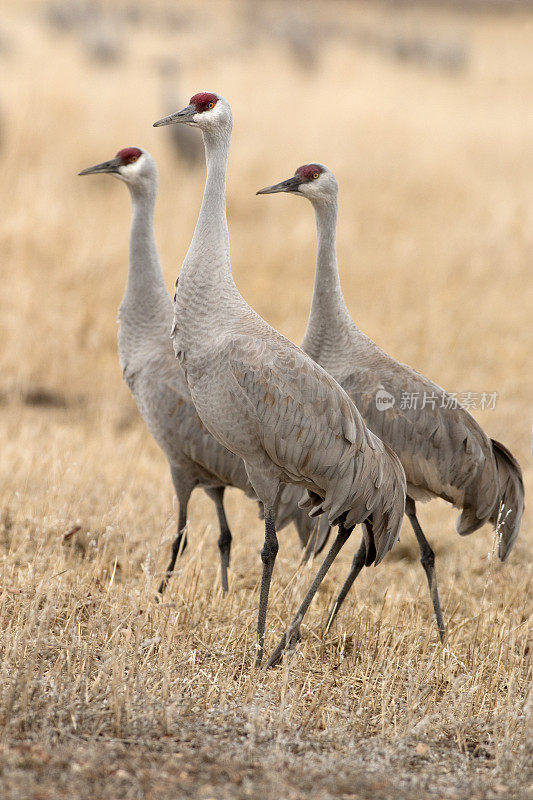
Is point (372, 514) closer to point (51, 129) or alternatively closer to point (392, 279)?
point (392, 279)

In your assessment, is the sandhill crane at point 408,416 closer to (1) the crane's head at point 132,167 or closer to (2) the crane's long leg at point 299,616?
(2) the crane's long leg at point 299,616

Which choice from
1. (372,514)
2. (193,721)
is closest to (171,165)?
(372,514)

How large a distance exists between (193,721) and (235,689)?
0.37 metres

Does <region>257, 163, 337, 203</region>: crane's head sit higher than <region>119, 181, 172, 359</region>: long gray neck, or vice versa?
<region>257, 163, 337, 203</region>: crane's head

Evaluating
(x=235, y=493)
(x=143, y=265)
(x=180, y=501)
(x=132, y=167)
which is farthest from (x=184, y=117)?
(x=235, y=493)

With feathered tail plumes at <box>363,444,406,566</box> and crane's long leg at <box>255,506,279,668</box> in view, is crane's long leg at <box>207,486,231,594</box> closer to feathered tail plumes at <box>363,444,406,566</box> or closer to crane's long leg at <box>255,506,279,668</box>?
crane's long leg at <box>255,506,279,668</box>

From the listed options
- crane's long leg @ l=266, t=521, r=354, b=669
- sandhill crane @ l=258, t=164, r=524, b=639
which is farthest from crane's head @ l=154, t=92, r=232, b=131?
crane's long leg @ l=266, t=521, r=354, b=669

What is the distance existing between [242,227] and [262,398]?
27.5 ft

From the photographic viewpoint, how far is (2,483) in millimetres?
5602

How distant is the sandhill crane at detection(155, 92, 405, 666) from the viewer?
11.6 feet

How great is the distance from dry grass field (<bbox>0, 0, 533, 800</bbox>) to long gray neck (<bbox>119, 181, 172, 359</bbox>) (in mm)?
939

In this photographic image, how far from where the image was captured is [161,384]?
4.59 meters

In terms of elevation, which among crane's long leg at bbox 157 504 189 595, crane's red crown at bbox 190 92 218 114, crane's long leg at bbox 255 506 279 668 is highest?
crane's red crown at bbox 190 92 218 114

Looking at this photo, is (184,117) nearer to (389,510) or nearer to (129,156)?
(129,156)
